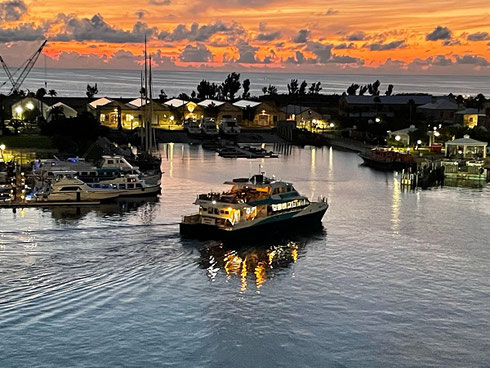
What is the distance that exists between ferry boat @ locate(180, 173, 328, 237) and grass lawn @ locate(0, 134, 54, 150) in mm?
35505

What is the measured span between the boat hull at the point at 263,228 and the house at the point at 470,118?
6048 centimetres

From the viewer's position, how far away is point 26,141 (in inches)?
2825

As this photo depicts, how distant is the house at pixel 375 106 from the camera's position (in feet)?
354

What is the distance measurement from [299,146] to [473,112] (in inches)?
999

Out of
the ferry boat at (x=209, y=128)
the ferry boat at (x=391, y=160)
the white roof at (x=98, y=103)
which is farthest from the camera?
the white roof at (x=98, y=103)

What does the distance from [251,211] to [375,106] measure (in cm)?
7751

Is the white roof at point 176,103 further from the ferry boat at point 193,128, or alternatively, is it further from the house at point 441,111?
the house at point 441,111

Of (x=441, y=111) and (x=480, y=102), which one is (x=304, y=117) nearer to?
(x=441, y=111)

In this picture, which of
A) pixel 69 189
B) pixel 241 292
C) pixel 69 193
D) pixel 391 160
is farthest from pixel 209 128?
pixel 241 292

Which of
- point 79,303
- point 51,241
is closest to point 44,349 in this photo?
point 79,303

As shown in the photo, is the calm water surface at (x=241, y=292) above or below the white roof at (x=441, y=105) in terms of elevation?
below

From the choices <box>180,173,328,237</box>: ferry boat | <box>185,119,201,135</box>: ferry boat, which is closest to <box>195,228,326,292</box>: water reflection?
<box>180,173,328,237</box>: ferry boat

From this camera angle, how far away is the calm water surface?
→ 2244 cm

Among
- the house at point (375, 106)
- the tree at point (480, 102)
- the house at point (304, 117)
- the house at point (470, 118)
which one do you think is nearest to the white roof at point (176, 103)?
the house at point (304, 117)
